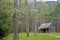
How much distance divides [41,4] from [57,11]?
19.0 metres

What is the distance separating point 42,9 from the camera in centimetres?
3916

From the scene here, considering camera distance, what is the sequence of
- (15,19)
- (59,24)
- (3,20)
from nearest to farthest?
(15,19) → (3,20) → (59,24)

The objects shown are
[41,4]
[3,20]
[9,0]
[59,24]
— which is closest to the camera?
[9,0]

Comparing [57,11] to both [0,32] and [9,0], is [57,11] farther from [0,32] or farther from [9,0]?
[9,0]

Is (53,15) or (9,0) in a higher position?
(9,0)

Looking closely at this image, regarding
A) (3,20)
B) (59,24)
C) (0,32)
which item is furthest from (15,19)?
(59,24)

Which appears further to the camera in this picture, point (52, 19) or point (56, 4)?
point (52, 19)

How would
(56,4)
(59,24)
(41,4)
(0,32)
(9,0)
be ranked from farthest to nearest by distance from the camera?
(59,24)
(56,4)
(41,4)
(0,32)
(9,0)

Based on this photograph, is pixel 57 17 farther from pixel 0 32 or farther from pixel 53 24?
pixel 0 32

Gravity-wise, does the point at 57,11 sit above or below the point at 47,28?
above

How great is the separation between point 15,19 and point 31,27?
146 feet

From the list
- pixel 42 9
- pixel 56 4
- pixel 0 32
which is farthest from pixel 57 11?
pixel 0 32

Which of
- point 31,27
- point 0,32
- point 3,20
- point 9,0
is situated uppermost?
point 9,0

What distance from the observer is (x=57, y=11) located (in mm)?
55219
